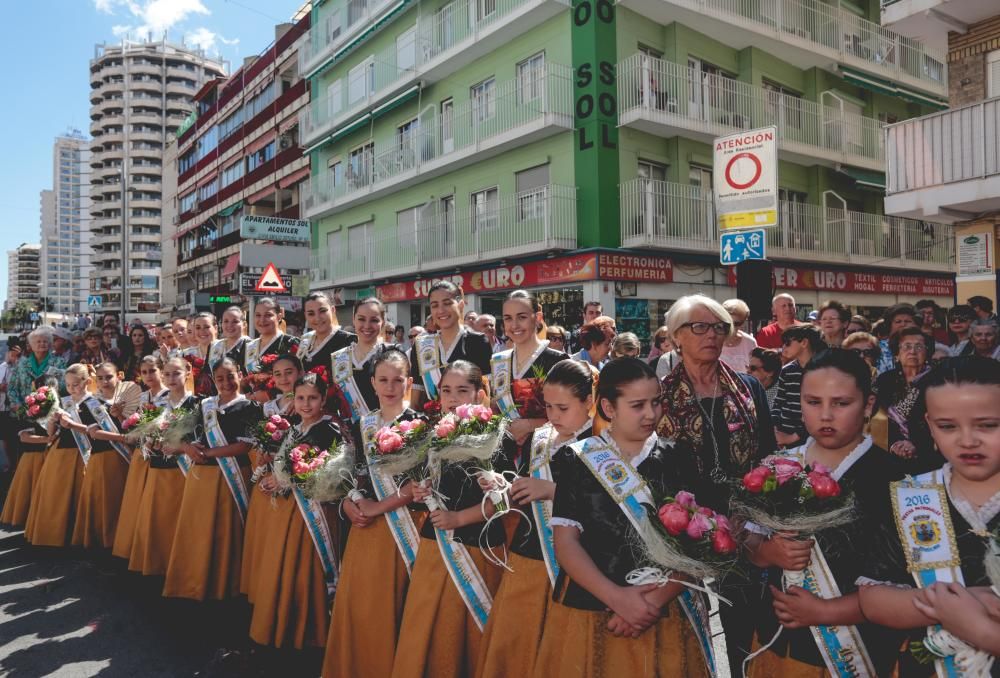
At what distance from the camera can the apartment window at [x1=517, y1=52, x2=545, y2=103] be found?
628 inches

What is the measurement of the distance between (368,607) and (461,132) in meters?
16.1

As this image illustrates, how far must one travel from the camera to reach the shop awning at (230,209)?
34.7 meters

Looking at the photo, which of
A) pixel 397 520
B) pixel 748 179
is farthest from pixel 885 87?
pixel 397 520

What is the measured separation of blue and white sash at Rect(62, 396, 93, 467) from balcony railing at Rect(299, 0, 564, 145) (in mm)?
13065

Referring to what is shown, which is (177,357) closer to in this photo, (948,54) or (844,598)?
(844,598)

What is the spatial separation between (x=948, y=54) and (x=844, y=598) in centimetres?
1280

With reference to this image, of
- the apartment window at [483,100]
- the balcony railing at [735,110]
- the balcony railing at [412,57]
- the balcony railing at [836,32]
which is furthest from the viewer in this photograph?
the apartment window at [483,100]

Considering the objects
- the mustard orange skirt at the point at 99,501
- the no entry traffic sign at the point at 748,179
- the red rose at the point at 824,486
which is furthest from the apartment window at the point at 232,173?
the red rose at the point at 824,486

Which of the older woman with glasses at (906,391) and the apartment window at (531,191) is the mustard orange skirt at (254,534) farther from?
the apartment window at (531,191)

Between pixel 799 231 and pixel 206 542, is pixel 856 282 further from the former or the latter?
pixel 206 542

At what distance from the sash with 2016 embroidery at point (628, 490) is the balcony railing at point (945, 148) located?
35.2 feet

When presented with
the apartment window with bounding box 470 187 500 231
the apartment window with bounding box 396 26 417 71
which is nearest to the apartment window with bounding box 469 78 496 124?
the apartment window with bounding box 470 187 500 231

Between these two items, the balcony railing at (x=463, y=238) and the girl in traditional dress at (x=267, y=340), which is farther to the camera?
the balcony railing at (x=463, y=238)

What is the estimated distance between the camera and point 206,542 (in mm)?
4883
